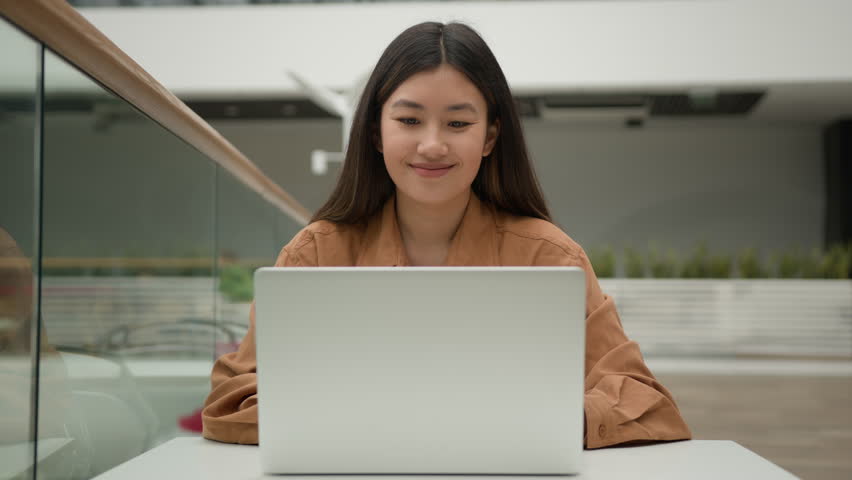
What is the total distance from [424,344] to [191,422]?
1.81 m

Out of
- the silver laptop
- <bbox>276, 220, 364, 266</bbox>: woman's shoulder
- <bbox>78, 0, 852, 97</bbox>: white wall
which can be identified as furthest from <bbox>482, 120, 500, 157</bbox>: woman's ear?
<bbox>78, 0, 852, 97</bbox>: white wall

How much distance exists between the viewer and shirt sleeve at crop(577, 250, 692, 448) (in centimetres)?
85

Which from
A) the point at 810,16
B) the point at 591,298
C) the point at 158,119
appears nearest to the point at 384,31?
the point at 810,16

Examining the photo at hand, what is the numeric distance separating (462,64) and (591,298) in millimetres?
371

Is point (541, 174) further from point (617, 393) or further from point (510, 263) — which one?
point (617, 393)

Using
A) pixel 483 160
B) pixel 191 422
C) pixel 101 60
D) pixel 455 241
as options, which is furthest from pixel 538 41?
pixel 101 60

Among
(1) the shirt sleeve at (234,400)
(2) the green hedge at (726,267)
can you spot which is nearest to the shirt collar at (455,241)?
(1) the shirt sleeve at (234,400)

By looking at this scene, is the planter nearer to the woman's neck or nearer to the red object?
the red object

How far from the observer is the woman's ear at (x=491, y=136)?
3.95 feet

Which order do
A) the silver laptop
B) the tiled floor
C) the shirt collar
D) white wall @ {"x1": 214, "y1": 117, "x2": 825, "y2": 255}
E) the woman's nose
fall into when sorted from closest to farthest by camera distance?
the silver laptop
the woman's nose
the shirt collar
the tiled floor
white wall @ {"x1": 214, "y1": 117, "x2": 825, "y2": 255}

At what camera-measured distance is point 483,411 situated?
0.66 meters

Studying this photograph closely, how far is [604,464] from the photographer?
2.52 ft

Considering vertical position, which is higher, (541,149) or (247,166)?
(541,149)

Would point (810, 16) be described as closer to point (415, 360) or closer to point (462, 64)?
point (462, 64)
